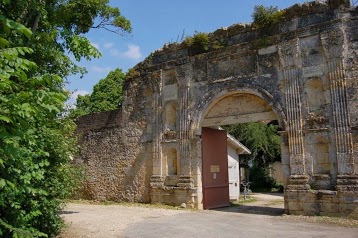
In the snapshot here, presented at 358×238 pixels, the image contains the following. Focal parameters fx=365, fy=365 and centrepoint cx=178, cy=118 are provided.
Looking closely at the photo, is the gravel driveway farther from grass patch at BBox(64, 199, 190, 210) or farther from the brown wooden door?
the brown wooden door

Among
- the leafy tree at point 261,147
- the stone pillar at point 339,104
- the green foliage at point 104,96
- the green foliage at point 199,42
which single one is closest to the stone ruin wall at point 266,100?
the stone pillar at point 339,104

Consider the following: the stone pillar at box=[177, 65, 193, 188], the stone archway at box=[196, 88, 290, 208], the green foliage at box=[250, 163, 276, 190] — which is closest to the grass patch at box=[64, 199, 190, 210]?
the stone pillar at box=[177, 65, 193, 188]

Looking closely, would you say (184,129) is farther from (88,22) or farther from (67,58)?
(67,58)

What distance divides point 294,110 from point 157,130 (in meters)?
5.11

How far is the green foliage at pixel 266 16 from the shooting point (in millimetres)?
11385

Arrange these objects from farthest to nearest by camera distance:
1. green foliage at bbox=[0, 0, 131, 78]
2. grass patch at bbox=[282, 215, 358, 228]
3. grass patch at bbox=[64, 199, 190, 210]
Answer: grass patch at bbox=[64, 199, 190, 210] < grass patch at bbox=[282, 215, 358, 228] < green foliage at bbox=[0, 0, 131, 78]

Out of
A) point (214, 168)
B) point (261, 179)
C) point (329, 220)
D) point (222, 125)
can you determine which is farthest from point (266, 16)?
point (261, 179)

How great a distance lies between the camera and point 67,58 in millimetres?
7672

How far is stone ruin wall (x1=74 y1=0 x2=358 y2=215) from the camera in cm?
1004

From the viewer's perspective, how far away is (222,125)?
12.8 meters

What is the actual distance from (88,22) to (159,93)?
484 cm

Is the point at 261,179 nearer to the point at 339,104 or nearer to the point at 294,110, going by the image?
the point at 294,110

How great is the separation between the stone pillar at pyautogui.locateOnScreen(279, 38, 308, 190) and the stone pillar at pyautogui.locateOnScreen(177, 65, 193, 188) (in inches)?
135

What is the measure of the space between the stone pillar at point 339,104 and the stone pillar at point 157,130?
19.6 ft
